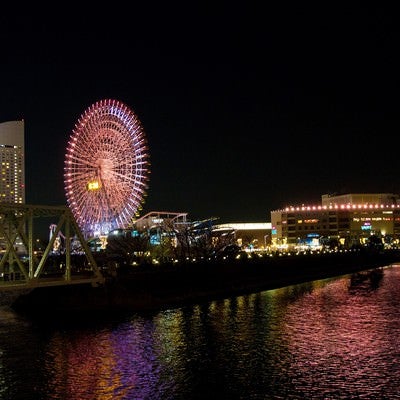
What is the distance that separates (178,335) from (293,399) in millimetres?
13009

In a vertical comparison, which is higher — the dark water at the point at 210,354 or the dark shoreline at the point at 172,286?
the dark shoreline at the point at 172,286

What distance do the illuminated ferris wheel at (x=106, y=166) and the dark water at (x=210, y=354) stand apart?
862 inches

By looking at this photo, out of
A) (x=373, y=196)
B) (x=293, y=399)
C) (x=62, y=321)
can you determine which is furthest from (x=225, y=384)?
(x=373, y=196)

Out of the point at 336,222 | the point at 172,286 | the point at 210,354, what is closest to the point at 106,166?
the point at 172,286

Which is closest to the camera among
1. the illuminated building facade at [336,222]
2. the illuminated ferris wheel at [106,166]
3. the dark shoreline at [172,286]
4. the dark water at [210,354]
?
the dark water at [210,354]

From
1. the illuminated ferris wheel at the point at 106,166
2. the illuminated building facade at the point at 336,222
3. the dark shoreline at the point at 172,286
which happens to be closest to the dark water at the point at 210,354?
the dark shoreline at the point at 172,286

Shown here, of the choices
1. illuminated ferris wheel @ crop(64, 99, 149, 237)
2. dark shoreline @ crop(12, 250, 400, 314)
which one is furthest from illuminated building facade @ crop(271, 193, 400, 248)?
illuminated ferris wheel @ crop(64, 99, 149, 237)

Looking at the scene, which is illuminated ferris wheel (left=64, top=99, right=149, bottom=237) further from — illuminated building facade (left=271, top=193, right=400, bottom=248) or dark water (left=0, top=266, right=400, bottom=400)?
illuminated building facade (left=271, top=193, right=400, bottom=248)

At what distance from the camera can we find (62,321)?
37.9m

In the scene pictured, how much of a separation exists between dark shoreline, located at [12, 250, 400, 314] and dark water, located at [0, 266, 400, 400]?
2551 millimetres

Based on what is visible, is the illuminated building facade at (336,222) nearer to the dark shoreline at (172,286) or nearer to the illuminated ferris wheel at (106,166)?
the dark shoreline at (172,286)

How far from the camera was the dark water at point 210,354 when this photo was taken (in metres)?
21.6

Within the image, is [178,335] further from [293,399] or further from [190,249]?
[190,249]

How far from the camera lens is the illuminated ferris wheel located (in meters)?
63.0
